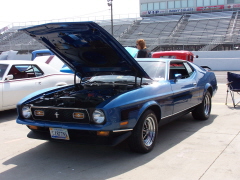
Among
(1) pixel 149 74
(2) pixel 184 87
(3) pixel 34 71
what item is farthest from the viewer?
(3) pixel 34 71

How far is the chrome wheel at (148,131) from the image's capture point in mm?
4318

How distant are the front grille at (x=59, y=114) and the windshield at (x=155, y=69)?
163cm

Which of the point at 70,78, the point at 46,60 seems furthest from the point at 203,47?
the point at 70,78

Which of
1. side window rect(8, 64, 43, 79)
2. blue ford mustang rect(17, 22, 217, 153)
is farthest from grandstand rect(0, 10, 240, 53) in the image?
A: blue ford mustang rect(17, 22, 217, 153)

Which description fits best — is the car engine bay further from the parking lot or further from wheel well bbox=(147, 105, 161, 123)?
the parking lot

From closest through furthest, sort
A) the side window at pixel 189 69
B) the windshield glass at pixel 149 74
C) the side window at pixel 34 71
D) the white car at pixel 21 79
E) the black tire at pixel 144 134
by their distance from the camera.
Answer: the black tire at pixel 144 134
the windshield glass at pixel 149 74
the side window at pixel 189 69
the white car at pixel 21 79
the side window at pixel 34 71

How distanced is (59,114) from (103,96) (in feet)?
2.50

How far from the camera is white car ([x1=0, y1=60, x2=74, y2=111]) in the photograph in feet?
22.5

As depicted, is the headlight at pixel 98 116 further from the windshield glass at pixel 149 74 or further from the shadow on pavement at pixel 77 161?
the windshield glass at pixel 149 74

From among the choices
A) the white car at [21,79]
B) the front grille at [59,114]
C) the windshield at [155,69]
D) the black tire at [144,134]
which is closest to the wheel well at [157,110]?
the black tire at [144,134]

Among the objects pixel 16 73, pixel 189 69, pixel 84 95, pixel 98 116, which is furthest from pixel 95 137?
pixel 16 73

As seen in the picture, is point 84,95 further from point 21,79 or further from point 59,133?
point 21,79

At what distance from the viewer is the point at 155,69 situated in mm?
5172

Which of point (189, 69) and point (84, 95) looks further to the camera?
point (189, 69)
